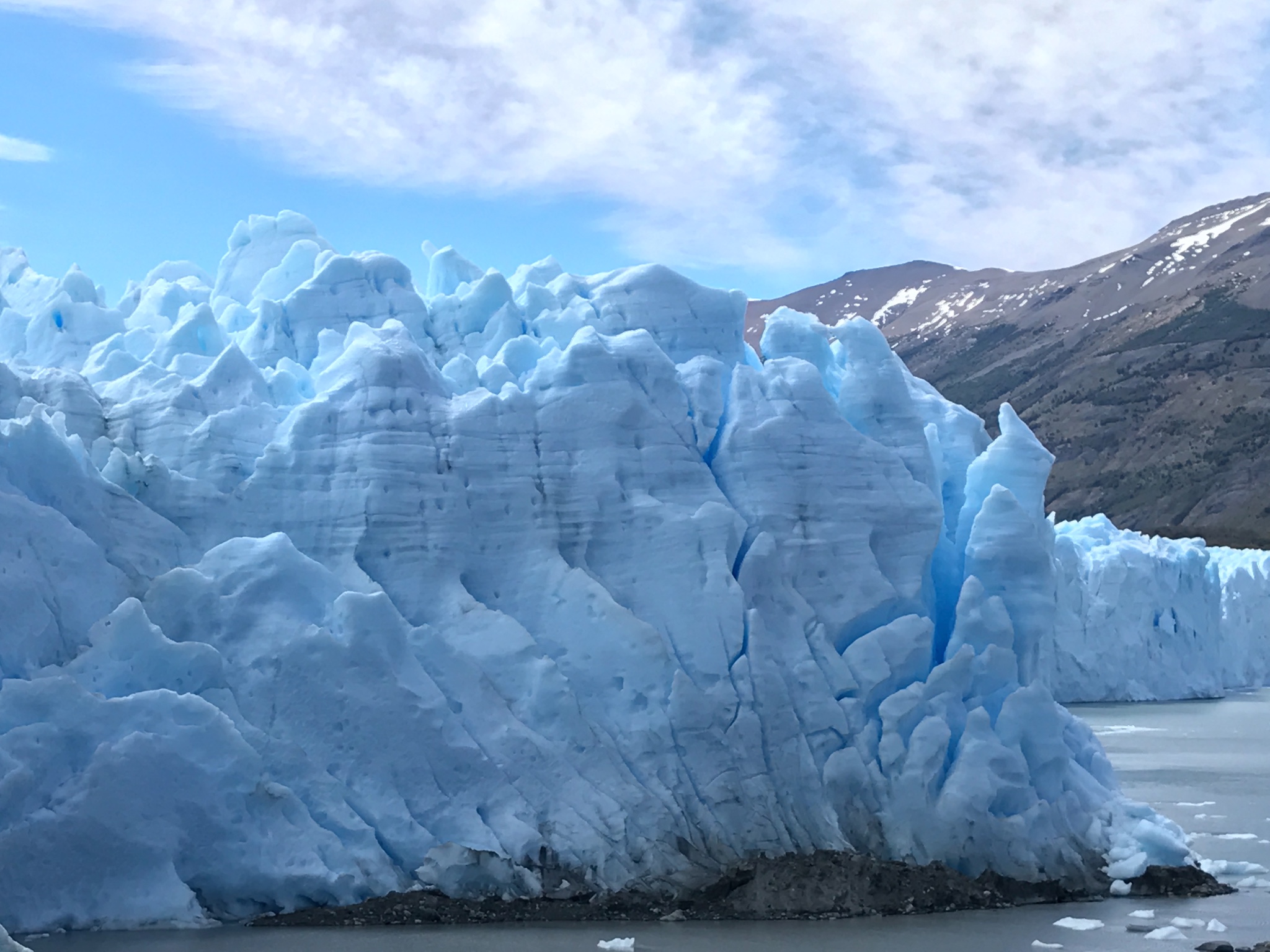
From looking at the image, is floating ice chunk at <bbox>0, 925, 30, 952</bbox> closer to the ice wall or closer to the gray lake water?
the gray lake water

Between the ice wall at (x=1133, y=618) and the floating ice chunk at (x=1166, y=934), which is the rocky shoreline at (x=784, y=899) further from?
the ice wall at (x=1133, y=618)

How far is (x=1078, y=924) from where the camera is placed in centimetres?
1530

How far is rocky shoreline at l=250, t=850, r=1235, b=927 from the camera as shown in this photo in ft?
47.5

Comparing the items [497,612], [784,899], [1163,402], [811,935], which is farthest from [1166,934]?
[1163,402]

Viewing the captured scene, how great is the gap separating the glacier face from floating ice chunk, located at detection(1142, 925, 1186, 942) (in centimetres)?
186

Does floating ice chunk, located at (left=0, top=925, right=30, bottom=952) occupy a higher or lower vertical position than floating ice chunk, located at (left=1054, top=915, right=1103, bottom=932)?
higher

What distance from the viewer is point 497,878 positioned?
48.8 ft

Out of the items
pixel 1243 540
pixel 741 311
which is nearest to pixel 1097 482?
pixel 1243 540

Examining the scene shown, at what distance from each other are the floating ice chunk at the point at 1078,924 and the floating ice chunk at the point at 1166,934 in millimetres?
488

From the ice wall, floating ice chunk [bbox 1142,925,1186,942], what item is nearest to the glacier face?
floating ice chunk [bbox 1142,925,1186,942]

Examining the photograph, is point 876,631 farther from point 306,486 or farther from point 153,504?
point 153,504

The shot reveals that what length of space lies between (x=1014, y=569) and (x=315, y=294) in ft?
30.3

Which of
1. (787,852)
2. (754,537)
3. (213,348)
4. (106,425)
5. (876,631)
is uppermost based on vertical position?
(213,348)

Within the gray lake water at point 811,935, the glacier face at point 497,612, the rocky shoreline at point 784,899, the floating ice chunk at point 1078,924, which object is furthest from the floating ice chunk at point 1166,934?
the glacier face at point 497,612
